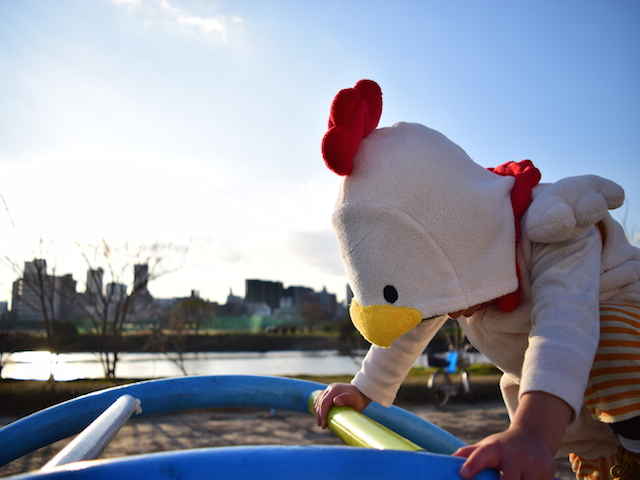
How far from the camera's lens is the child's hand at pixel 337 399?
39.2 inches

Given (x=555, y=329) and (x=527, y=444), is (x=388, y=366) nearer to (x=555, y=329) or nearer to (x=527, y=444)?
(x=555, y=329)

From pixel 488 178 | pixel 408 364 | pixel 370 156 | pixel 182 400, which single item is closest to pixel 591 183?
pixel 488 178

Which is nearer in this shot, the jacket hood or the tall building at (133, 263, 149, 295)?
the jacket hood

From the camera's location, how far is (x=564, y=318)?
81cm

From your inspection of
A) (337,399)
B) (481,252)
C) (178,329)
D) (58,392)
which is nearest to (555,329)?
(481,252)

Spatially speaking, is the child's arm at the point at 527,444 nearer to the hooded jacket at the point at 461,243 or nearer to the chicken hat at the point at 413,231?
the hooded jacket at the point at 461,243

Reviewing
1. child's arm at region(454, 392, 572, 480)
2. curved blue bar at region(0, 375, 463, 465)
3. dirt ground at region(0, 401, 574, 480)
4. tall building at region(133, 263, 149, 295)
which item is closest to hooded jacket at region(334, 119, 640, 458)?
child's arm at region(454, 392, 572, 480)

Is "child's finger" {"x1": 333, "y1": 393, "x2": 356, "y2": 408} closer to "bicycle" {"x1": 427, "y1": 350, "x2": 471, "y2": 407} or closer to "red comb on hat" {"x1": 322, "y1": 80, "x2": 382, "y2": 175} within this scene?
"red comb on hat" {"x1": 322, "y1": 80, "x2": 382, "y2": 175}

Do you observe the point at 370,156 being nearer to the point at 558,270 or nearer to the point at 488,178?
the point at 488,178

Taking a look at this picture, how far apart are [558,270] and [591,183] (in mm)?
250

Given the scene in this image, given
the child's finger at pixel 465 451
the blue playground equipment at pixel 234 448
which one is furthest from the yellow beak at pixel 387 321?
the child's finger at pixel 465 451

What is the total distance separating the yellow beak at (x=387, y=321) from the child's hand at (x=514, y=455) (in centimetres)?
28

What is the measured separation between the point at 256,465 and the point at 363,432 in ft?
1.11

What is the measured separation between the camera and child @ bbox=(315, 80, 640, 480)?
90 centimetres
